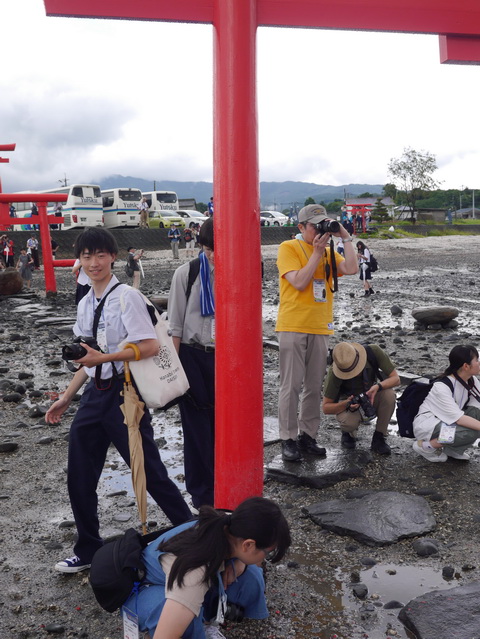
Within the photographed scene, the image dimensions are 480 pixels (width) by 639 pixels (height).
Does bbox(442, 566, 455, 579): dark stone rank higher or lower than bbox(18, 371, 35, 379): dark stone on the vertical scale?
lower

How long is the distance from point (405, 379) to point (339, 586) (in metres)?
4.15

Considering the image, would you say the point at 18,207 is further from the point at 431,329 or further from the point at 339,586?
the point at 339,586

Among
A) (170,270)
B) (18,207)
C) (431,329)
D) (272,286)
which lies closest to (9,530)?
(431,329)

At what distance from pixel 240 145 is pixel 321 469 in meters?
2.62

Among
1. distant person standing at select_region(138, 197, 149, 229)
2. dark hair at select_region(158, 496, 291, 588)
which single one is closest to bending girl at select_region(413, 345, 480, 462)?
dark hair at select_region(158, 496, 291, 588)

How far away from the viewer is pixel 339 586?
10.8 ft

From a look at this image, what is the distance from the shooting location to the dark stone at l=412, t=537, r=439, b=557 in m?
3.57

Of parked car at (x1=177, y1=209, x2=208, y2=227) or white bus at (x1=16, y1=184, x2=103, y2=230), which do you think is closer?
white bus at (x1=16, y1=184, x2=103, y2=230)

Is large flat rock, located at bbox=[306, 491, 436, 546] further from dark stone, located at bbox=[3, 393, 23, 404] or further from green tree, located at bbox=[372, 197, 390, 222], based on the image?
green tree, located at bbox=[372, 197, 390, 222]

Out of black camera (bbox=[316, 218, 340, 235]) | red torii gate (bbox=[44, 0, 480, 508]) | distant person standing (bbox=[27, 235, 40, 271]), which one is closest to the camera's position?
red torii gate (bbox=[44, 0, 480, 508])

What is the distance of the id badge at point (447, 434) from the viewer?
461cm

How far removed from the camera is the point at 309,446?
5.02 m

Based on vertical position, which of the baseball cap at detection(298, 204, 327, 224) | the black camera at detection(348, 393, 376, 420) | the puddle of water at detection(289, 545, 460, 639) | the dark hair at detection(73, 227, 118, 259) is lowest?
the puddle of water at detection(289, 545, 460, 639)

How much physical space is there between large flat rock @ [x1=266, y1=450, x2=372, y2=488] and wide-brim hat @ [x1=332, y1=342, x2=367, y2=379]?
2.18 feet
